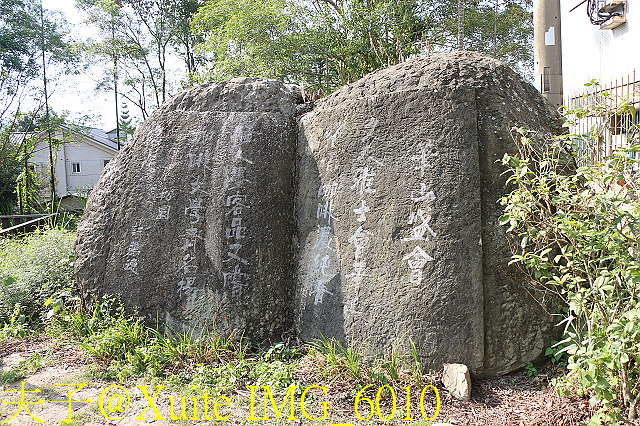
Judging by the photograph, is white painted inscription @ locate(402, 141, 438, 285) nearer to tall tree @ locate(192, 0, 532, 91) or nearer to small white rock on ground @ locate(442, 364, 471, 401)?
small white rock on ground @ locate(442, 364, 471, 401)

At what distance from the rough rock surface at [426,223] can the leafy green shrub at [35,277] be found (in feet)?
9.66

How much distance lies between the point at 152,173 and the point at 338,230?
203 cm

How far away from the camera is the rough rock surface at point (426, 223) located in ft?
10.4

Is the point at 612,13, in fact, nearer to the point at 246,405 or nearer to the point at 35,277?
the point at 246,405

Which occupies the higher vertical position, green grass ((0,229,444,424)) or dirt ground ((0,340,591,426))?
green grass ((0,229,444,424))

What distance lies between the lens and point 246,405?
310 centimetres

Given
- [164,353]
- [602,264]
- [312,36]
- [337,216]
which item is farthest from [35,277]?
[312,36]

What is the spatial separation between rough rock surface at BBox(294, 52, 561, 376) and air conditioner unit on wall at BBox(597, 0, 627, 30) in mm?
7444

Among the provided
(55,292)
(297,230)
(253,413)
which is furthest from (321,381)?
(55,292)

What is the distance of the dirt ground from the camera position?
2.80m

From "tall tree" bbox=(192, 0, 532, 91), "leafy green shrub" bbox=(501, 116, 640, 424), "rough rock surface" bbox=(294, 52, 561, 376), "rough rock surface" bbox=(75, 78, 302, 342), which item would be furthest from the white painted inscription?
"tall tree" bbox=(192, 0, 532, 91)

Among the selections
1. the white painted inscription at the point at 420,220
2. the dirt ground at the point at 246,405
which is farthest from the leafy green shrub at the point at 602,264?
the white painted inscription at the point at 420,220

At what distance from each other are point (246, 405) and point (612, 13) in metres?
10.5

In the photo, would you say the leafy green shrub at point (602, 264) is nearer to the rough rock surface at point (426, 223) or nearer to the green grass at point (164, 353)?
the rough rock surface at point (426, 223)
